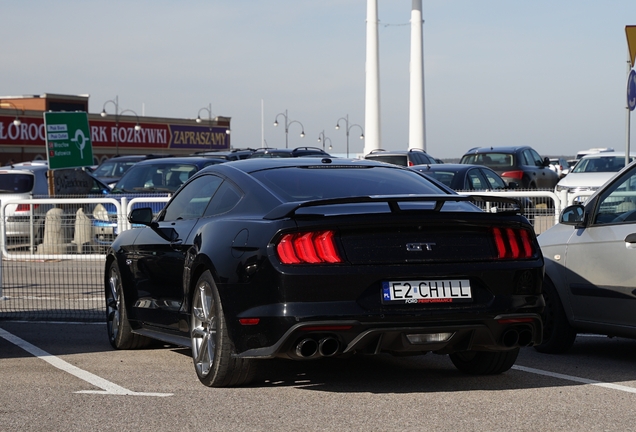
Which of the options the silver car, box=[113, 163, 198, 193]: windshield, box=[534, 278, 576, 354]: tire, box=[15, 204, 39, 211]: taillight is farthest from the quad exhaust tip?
box=[113, 163, 198, 193]: windshield

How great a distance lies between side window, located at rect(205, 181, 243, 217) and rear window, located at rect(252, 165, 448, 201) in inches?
7.0

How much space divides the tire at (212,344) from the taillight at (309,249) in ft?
1.95

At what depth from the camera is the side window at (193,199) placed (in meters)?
7.37

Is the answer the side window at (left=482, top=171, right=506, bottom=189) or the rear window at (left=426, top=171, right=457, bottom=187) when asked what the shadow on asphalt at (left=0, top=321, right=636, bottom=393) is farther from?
the side window at (left=482, top=171, right=506, bottom=189)

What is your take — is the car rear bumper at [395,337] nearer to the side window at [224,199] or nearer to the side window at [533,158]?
the side window at [224,199]

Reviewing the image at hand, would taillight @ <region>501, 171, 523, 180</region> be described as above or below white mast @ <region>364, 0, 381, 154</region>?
below

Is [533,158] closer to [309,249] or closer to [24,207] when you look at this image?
[24,207]

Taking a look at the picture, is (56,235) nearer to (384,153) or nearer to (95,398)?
(95,398)

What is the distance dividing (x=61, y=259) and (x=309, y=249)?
21.0 ft

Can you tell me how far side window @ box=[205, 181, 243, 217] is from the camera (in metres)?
6.85

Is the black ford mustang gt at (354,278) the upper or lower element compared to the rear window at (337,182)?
lower

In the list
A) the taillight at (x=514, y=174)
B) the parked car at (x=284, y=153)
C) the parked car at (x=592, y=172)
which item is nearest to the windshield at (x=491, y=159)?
the taillight at (x=514, y=174)

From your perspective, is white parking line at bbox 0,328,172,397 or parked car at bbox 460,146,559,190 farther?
parked car at bbox 460,146,559,190

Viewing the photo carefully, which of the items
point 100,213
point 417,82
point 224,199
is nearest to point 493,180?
point 100,213
